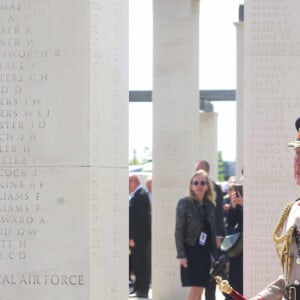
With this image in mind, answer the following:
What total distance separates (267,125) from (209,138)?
1122 inches

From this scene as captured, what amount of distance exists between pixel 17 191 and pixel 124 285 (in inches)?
43.4

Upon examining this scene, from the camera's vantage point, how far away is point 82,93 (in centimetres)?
840

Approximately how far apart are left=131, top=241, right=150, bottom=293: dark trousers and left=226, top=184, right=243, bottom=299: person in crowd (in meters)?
4.19

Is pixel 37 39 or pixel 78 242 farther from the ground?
pixel 37 39

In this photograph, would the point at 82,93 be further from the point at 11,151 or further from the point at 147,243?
the point at 147,243

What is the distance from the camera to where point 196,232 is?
13922mm

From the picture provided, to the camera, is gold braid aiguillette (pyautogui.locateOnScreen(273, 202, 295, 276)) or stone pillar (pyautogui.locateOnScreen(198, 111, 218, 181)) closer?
gold braid aiguillette (pyautogui.locateOnScreen(273, 202, 295, 276))

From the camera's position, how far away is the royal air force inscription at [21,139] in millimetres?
8438

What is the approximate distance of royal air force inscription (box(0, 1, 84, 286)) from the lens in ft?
27.7

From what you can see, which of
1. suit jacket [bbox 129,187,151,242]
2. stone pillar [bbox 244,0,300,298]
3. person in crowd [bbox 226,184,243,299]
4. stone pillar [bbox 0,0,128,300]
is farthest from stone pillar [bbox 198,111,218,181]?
stone pillar [bbox 0,0,128,300]

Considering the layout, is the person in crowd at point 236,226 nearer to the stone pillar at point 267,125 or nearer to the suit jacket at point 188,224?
the suit jacket at point 188,224

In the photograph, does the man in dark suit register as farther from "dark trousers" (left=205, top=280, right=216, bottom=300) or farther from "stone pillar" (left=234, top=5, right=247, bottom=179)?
"stone pillar" (left=234, top=5, right=247, bottom=179)

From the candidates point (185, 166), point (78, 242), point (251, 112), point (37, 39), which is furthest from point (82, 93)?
point (185, 166)

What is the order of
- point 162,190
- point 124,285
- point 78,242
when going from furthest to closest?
point 162,190 < point 124,285 < point 78,242
